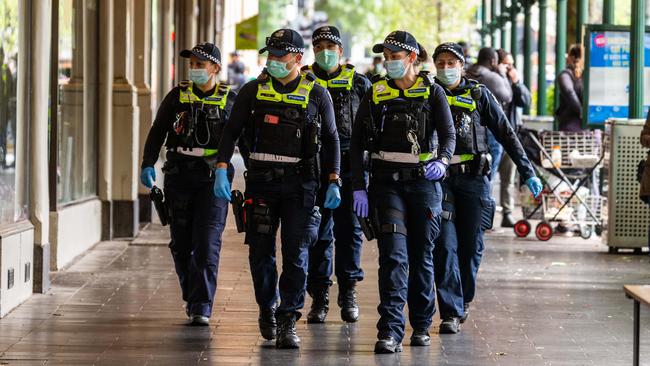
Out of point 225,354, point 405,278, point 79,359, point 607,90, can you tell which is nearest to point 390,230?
point 405,278

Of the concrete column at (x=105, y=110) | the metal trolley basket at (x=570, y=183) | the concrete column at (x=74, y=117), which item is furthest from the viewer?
the metal trolley basket at (x=570, y=183)

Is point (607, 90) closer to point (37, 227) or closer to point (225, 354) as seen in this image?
point (37, 227)

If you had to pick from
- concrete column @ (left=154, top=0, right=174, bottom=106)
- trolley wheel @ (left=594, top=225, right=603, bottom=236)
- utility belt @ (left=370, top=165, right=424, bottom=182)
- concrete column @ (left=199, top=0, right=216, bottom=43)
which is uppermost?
concrete column @ (left=199, top=0, right=216, bottom=43)

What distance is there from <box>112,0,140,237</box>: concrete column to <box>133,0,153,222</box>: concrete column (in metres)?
1.21

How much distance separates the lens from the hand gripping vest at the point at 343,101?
1080 cm

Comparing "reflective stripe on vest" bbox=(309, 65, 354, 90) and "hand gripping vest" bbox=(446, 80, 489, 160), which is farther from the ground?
"reflective stripe on vest" bbox=(309, 65, 354, 90)

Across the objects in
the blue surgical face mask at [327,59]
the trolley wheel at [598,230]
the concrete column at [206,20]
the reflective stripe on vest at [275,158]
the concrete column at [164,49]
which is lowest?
the trolley wheel at [598,230]

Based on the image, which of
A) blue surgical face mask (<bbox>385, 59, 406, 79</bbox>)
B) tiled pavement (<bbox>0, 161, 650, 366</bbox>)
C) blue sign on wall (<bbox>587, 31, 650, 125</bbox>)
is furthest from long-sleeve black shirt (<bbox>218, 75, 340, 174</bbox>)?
blue sign on wall (<bbox>587, 31, 650, 125</bbox>)

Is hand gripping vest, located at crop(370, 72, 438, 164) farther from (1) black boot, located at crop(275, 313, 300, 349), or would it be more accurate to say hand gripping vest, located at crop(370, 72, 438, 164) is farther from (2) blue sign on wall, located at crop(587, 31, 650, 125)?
(2) blue sign on wall, located at crop(587, 31, 650, 125)

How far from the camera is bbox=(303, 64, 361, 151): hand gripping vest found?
35.4 feet

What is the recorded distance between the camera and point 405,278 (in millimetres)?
9664

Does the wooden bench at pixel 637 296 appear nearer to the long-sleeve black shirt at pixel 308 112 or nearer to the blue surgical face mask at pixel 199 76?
the long-sleeve black shirt at pixel 308 112

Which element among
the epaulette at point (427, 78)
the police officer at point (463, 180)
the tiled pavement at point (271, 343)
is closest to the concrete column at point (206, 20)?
the tiled pavement at point (271, 343)

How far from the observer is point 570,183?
17.8 m
